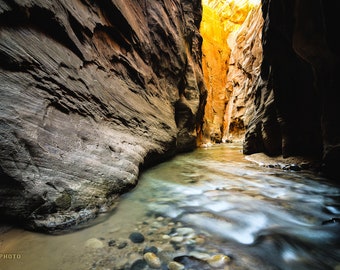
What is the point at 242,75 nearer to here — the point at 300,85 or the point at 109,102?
the point at 300,85

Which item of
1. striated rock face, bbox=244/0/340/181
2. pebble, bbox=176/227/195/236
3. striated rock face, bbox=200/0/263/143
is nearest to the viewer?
pebble, bbox=176/227/195/236

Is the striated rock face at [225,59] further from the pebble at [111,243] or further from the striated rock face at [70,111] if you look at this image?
the pebble at [111,243]

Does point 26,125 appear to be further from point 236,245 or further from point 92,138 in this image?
point 236,245

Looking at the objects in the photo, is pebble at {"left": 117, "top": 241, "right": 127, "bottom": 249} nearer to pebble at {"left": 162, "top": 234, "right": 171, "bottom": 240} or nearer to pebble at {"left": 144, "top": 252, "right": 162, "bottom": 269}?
pebble at {"left": 144, "top": 252, "right": 162, "bottom": 269}

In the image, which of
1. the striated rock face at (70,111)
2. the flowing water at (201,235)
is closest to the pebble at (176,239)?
the flowing water at (201,235)

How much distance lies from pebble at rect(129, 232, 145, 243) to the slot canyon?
0.39m

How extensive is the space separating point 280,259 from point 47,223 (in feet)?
6.64

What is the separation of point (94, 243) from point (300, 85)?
6358mm

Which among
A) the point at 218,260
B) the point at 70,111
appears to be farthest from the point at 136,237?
the point at 70,111

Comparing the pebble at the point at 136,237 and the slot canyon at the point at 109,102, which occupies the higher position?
the slot canyon at the point at 109,102

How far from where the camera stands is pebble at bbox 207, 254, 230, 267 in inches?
56.0

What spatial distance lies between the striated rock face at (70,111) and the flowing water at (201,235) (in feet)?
1.05

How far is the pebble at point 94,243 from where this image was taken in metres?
1.60

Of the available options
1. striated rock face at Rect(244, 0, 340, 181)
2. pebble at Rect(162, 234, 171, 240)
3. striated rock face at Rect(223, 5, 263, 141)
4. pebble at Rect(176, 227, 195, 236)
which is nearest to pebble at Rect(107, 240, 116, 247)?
pebble at Rect(162, 234, 171, 240)
